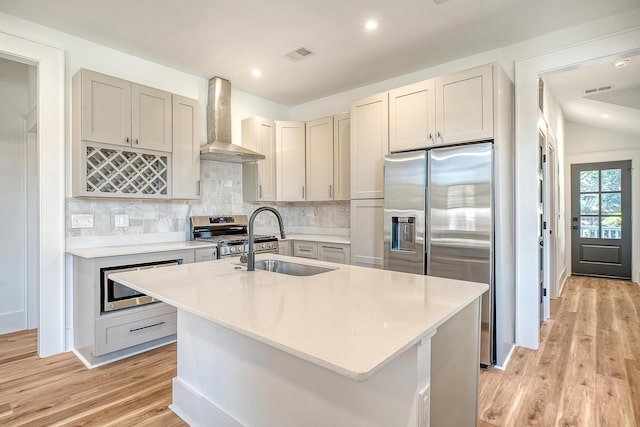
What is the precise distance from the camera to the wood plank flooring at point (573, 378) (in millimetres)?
1968

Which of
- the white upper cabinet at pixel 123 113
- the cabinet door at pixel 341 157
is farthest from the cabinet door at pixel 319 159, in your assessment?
the white upper cabinet at pixel 123 113

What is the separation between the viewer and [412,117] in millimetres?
3041

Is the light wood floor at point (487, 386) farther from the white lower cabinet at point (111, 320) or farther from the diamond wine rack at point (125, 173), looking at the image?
the diamond wine rack at point (125, 173)

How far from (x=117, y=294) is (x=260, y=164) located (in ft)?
6.93

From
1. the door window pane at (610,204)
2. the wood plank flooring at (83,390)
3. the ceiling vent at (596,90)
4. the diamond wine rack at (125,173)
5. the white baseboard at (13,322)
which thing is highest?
the ceiling vent at (596,90)

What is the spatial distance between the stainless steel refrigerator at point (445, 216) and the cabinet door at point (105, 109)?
237 cm

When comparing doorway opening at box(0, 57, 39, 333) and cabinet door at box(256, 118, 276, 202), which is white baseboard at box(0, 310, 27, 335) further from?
→ cabinet door at box(256, 118, 276, 202)

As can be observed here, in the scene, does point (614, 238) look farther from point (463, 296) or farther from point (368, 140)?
point (463, 296)

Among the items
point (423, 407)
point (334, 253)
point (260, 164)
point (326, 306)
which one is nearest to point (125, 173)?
point (260, 164)

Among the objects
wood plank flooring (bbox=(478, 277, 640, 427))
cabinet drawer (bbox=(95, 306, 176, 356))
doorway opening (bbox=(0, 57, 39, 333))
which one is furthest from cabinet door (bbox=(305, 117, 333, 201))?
doorway opening (bbox=(0, 57, 39, 333))

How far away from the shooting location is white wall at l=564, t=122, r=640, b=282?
17.4ft

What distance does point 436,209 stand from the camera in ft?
9.04

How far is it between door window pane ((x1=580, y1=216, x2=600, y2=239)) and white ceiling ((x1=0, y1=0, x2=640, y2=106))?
4446 mm

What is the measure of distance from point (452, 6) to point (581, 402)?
9.20 ft
